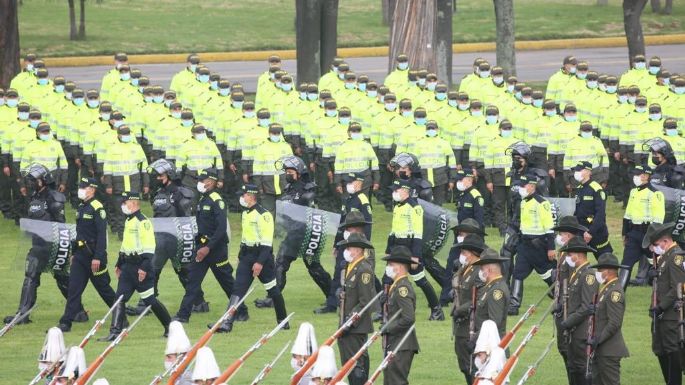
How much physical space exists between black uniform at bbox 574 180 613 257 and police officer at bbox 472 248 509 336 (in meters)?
5.57

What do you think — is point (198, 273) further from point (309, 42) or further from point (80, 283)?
point (309, 42)

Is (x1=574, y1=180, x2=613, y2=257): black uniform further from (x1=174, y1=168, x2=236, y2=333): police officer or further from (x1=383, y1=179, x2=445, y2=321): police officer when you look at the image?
(x1=174, y1=168, x2=236, y2=333): police officer

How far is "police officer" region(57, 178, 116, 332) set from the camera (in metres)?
21.8

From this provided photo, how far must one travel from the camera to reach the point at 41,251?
73.2ft

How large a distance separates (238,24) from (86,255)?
3194cm

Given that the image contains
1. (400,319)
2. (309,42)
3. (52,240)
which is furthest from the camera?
(309,42)

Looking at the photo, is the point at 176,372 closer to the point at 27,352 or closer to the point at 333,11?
the point at 27,352

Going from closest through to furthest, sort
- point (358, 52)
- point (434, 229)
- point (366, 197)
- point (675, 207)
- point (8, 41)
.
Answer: point (434, 229) < point (366, 197) < point (675, 207) < point (8, 41) < point (358, 52)

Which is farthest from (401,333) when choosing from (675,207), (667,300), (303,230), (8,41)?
(8,41)

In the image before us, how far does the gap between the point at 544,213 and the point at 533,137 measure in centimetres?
695

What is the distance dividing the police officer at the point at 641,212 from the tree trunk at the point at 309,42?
14.4m

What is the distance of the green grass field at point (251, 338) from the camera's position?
19.5 m

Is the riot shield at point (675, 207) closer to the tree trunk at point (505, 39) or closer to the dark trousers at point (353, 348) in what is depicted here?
the dark trousers at point (353, 348)

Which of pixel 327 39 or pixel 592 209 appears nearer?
pixel 592 209
